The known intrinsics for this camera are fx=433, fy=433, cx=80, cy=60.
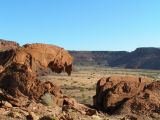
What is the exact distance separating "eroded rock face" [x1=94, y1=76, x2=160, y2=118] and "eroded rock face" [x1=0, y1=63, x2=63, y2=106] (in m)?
2.83

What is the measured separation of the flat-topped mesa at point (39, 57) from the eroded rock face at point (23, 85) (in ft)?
3.62

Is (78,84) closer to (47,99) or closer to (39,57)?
(39,57)

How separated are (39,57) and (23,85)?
228 cm

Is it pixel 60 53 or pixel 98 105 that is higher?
pixel 60 53

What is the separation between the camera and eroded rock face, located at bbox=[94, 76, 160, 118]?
1961 centimetres

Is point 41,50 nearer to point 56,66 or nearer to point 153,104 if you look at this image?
point 56,66

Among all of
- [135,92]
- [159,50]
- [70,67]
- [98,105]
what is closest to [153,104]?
[135,92]

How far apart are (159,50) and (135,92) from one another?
16540 cm

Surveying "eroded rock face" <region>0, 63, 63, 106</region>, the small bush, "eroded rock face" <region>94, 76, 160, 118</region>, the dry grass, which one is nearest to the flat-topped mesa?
"eroded rock face" <region>0, 63, 63, 106</region>

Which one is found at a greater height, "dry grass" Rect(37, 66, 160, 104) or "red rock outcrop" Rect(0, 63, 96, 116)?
"red rock outcrop" Rect(0, 63, 96, 116)

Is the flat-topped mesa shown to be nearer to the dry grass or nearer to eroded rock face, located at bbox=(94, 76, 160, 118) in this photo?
eroded rock face, located at bbox=(94, 76, 160, 118)

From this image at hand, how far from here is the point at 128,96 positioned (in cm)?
2062

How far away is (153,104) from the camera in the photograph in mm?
19734

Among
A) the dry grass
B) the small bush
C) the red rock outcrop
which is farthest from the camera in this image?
the dry grass
